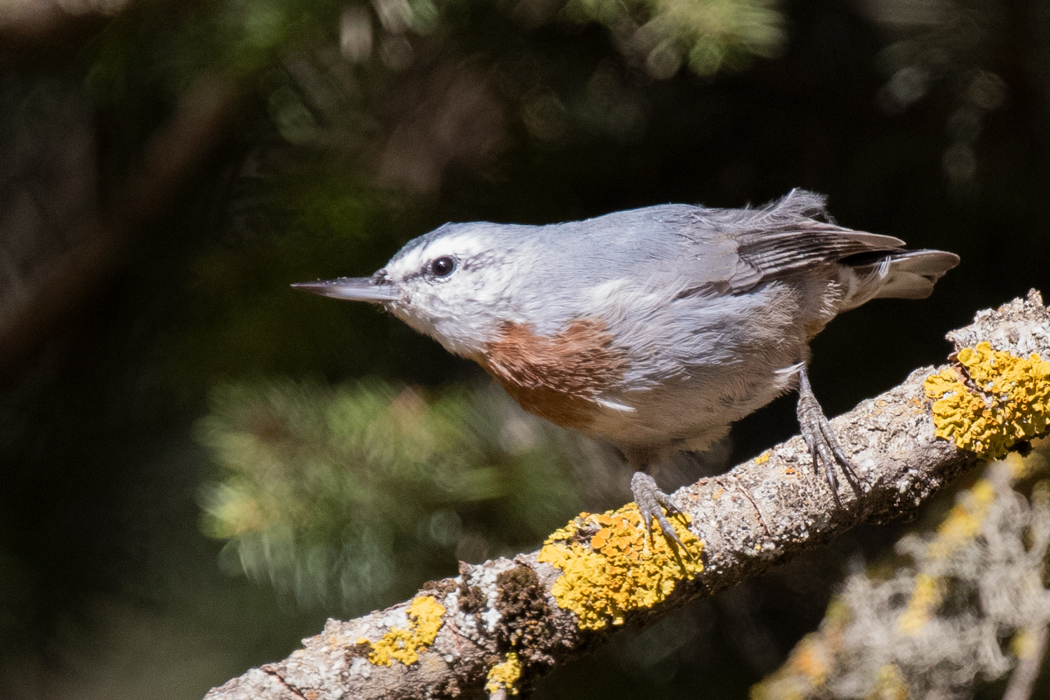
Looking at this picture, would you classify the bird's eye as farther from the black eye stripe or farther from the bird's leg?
the bird's leg

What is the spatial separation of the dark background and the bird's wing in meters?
0.28

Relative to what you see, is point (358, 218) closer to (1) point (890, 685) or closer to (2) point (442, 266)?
(2) point (442, 266)

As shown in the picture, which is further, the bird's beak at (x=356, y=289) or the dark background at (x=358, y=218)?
the dark background at (x=358, y=218)

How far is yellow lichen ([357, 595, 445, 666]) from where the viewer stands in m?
1.23

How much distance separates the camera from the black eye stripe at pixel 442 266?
175cm

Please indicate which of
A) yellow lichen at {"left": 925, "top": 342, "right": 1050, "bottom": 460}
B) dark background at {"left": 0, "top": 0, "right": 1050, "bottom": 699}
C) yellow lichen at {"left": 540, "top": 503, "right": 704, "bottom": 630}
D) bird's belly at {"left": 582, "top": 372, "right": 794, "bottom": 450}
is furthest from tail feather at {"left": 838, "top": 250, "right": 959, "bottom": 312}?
yellow lichen at {"left": 540, "top": 503, "right": 704, "bottom": 630}

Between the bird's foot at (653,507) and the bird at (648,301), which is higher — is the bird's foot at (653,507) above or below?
below

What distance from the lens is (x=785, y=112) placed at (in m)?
2.04

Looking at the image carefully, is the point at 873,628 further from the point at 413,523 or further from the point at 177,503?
the point at 177,503

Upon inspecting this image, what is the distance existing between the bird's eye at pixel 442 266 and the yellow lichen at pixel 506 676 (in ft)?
2.59

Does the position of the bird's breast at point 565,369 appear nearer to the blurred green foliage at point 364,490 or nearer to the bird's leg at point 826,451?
the blurred green foliage at point 364,490

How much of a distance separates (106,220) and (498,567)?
132cm

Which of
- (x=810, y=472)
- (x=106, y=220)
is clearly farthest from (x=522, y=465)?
(x=106, y=220)

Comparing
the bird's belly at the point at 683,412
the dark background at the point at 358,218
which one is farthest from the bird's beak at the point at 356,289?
the bird's belly at the point at 683,412
